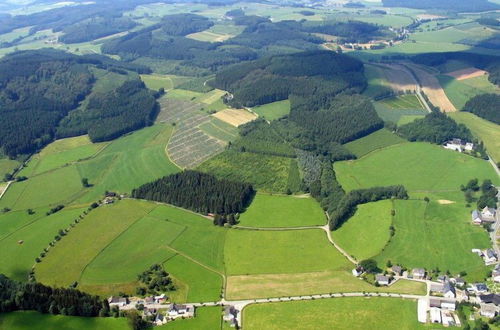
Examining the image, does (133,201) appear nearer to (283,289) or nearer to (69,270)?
(69,270)

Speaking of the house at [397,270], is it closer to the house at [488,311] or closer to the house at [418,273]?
the house at [418,273]

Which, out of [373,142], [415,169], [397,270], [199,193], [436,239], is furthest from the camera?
[373,142]

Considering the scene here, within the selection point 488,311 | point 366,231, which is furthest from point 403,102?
point 488,311

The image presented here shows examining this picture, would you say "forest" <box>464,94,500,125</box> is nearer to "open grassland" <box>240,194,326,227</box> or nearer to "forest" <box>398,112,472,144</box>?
"forest" <box>398,112,472,144</box>

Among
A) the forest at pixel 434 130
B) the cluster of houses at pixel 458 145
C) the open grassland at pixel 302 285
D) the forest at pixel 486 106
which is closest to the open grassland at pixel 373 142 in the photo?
the forest at pixel 434 130

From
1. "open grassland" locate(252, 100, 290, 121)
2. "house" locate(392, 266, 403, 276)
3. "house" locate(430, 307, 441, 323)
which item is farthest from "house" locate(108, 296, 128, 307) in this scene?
"open grassland" locate(252, 100, 290, 121)

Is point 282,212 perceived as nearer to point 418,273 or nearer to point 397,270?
point 397,270
